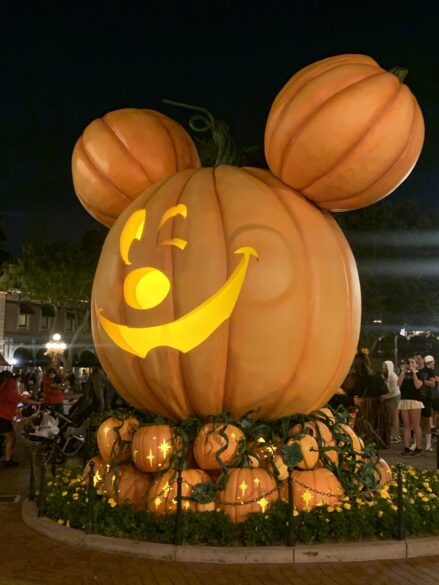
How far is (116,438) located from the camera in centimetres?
704

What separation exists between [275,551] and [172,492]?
114cm

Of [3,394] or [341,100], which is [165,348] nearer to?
[341,100]

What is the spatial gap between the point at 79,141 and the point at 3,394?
5476mm

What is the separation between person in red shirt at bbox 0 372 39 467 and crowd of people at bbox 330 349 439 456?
226 inches

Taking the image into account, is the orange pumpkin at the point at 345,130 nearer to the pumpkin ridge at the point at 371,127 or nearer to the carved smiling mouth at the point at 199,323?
the pumpkin ridge at the point at 371,127

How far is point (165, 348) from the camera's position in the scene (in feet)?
21.5

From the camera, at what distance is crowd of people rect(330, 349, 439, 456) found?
1205cm

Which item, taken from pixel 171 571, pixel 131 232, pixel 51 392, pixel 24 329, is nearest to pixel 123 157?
pixel 131 232

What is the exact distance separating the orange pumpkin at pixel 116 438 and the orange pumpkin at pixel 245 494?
1218mm

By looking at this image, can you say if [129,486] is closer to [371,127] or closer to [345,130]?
[345,130]

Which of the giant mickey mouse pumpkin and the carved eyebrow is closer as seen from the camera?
the giant mickey mouse pumpkin

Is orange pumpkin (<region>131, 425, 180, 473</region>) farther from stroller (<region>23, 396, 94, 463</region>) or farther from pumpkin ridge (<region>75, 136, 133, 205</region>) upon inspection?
stroller (<region>23, 396, 94, 463</region>)

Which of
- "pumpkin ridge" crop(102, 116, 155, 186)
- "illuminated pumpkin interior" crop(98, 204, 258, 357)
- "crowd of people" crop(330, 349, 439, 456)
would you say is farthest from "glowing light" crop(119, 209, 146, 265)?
"crowd of people" crop(330, 349, 439, 456)

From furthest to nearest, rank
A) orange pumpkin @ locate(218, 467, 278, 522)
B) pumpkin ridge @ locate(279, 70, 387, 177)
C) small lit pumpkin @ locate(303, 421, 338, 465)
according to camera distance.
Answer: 1. small lit pumpkin @ locate(303, 421, 338, 465)
2. pumpkin ridge @ locate(279, 70, 387, 177)
3. orange pumpkin @ locate(218, 467, 278, 522)
